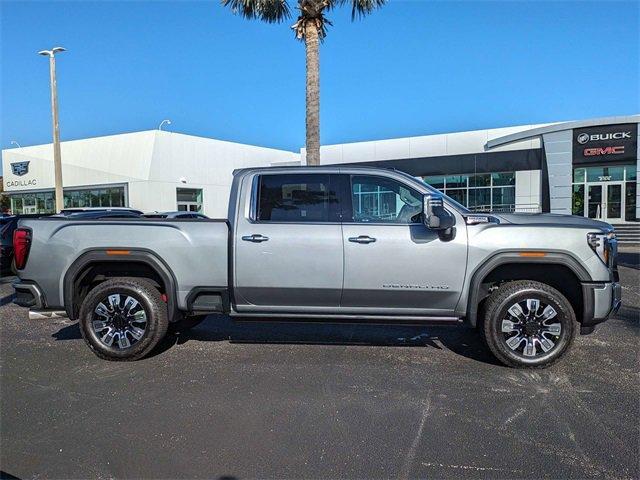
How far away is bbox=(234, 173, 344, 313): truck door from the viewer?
16.3 feet

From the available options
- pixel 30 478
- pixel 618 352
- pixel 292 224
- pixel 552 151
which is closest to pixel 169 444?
pixel 30 478

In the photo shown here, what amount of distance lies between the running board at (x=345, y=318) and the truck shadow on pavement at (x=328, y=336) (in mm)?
520

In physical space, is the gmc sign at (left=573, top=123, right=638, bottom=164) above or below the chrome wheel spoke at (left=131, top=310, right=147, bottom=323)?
above

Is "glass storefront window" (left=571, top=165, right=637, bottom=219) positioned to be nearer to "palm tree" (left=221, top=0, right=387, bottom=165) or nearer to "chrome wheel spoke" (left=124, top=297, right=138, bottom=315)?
"palm tree" (left=221, top=0, right=387, bottom=165)

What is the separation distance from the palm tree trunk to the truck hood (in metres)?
7.55

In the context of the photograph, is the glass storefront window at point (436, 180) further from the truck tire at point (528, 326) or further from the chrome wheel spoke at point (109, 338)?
the chrome wheel spoke at point (109, 338)

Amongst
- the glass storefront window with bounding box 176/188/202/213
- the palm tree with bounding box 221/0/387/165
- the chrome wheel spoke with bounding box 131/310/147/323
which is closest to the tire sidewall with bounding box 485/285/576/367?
the chrome wheel spoke with bounding box 131/310/147/323

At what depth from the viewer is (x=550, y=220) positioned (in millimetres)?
5059

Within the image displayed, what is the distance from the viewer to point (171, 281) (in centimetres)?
511

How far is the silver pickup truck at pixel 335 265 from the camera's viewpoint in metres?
4.81

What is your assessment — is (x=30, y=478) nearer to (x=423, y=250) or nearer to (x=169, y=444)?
(x=169, y=444)

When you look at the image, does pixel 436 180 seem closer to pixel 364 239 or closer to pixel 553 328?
pixel 553 328

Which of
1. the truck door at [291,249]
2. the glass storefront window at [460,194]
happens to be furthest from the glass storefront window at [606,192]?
the truck door at [291,249]

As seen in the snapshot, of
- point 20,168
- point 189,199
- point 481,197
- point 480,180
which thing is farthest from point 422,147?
point 20,168
